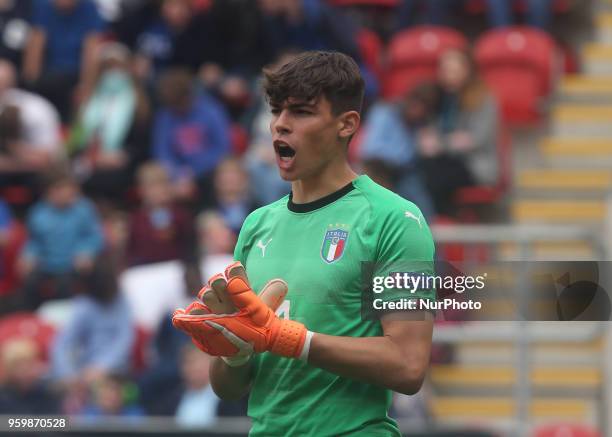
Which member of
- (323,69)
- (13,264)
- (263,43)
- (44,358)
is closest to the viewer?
(323,69)

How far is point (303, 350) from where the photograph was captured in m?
3.57

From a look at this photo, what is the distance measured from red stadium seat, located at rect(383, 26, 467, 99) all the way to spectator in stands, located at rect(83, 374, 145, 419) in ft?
11.9

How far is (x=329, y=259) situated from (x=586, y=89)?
826cm

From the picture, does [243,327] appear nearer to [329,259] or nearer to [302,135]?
[329,259]

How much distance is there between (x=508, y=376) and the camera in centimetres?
903

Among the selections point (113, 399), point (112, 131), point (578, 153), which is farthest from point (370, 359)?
point (578, 153)

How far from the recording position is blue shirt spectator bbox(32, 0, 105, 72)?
11.7 meters

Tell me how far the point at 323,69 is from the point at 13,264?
6549 millimetres

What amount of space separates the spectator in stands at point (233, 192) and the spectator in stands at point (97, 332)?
1.06 metres

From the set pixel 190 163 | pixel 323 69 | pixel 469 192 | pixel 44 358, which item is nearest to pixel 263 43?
pixel 190 163

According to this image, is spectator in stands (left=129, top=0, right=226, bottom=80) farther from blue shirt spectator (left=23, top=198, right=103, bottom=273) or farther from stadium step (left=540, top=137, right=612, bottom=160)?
stadium step (left=540, top=137, right=612, bottom=160)

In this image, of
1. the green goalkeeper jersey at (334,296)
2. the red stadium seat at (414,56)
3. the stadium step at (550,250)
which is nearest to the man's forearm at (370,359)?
the green goalkeeper jersey at (334,296)

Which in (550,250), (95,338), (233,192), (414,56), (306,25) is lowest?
(95,338)

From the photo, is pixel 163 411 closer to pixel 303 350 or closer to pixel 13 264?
pixel 13 264
